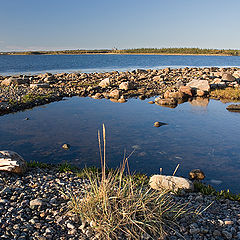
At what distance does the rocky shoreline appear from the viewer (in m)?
5.26

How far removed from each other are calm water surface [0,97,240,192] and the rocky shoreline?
210cm

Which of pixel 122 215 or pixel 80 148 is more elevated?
pixel 122 215

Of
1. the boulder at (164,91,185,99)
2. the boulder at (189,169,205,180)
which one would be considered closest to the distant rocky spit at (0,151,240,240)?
the boulder at (189,169,205,180)

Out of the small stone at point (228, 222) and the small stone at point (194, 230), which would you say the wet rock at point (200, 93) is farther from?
the small stone at point (194, 230)

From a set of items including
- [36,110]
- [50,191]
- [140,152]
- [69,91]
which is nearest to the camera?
[50,191]

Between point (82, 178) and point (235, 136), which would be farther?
point (235, 136)

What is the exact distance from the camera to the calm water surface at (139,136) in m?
10.0

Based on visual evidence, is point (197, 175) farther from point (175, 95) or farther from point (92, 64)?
point (92, 64)

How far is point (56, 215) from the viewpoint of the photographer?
591 cm

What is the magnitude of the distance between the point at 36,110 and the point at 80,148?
894 cm

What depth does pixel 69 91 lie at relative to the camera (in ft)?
83.4

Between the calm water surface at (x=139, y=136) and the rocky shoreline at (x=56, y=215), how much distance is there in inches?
82.5

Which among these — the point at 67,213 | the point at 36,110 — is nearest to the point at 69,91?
the point at 36,110

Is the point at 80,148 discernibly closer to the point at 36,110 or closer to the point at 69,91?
the point at 36,110
